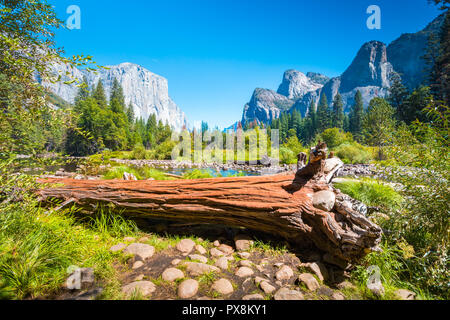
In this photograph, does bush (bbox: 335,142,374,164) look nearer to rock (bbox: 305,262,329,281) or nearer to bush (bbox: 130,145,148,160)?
rock (bbox: 305,262,329,281)

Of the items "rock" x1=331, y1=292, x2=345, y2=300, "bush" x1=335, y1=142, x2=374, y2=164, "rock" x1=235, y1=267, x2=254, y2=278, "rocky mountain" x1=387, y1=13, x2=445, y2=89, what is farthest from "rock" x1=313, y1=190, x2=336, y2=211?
"rocky mountain" x1=387, y1=13, x2=445, y2=89

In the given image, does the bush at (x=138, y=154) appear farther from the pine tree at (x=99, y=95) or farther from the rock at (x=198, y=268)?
the rock at (x=198, y=268)

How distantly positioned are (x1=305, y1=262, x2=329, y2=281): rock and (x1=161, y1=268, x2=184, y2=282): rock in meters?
1.43

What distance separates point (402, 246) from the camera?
2100mm

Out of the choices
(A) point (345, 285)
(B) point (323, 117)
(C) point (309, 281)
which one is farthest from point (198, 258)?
(B) point (323, 117)

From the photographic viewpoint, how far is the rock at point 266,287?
1.76m

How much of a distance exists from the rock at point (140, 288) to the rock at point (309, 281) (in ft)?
4.87

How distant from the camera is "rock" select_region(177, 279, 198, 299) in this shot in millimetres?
1679

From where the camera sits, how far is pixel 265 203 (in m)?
2.56

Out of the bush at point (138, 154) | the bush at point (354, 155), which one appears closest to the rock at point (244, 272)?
the bush at point (354, 155)

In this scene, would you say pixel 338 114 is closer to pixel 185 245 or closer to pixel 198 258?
pixel 185 245
